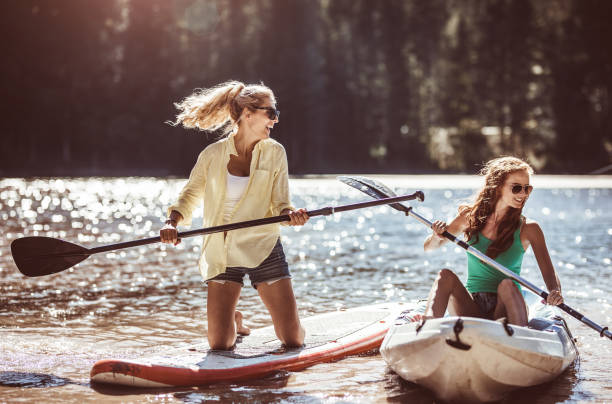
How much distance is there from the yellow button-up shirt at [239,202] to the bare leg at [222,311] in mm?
130

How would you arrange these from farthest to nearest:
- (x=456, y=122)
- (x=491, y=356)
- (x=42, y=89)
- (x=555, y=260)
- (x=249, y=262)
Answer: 1. (x=456, y=122)
2. (x=42, y=89)
3. (x=555, y=260)
4. (x=249, y=262)
5. (x=491, y=356)

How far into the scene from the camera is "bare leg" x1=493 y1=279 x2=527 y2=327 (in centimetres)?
550

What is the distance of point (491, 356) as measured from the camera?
4938 millimetres

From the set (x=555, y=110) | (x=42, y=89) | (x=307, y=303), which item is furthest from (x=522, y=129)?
(x=307, y=303)

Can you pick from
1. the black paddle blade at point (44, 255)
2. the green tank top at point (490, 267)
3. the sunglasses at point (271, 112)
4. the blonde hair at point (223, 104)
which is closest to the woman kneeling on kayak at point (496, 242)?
the green tank top at point (490, 267)

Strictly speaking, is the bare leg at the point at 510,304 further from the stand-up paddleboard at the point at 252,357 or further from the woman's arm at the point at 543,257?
the stand-up paddleboard at the point at 252,357

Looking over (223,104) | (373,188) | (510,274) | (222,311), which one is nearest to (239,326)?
(222,311)

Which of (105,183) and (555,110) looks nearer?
(105,183)

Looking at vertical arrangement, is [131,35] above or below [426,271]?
above

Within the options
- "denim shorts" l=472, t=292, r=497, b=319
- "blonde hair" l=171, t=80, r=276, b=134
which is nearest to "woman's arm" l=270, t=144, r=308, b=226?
"blonde hair" l=171, t=80, r=276, b=134

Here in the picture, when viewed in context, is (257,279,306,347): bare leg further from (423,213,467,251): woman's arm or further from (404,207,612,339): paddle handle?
(404,207,612,339): paddle handle

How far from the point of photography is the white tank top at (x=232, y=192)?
19.5ft

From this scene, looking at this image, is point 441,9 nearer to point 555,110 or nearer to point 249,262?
point 555,110

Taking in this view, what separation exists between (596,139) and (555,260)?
39170 millimetres
